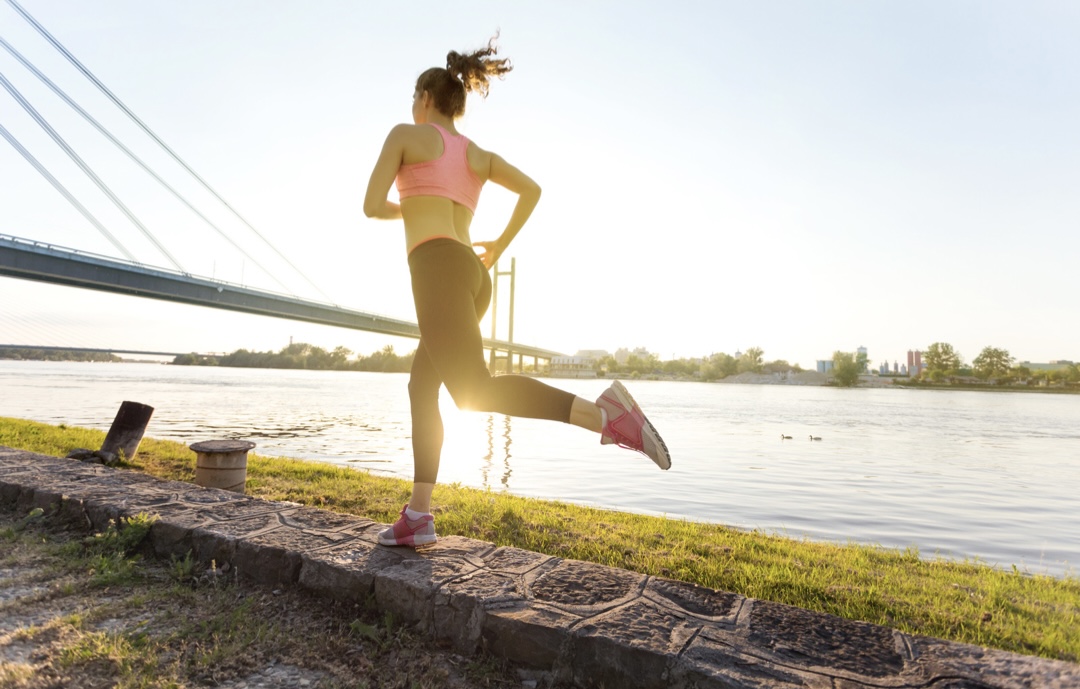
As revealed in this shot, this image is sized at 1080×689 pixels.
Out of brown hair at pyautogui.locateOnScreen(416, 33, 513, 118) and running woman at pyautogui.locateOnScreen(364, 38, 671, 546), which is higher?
brown hair at pyautogui.locateOnScreen(416, 33, 513, 118)

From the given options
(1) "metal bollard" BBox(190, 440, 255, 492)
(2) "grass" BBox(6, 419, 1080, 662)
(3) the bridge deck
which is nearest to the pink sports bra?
(2) "grass" BBox(6, 419, 1080, 662)

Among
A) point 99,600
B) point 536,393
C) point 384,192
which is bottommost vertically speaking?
point 99,600

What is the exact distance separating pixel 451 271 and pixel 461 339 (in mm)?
213

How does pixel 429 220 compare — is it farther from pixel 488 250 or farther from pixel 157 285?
pixel 157 285

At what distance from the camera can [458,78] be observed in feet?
6.77

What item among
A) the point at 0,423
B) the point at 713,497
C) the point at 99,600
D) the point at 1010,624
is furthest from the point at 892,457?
the point at 0,423

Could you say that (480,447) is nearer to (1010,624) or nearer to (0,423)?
(0,423)

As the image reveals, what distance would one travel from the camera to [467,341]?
5.90 feet

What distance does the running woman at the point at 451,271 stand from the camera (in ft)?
5.70

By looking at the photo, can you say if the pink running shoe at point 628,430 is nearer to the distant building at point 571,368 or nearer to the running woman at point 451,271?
the running woman at point 451,271

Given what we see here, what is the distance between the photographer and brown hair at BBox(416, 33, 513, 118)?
6.65ft

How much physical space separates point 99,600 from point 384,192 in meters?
1.51

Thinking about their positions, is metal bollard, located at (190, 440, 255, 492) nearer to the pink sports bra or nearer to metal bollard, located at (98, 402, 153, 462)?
metal bollard, located at (98, 402, 153, 462)

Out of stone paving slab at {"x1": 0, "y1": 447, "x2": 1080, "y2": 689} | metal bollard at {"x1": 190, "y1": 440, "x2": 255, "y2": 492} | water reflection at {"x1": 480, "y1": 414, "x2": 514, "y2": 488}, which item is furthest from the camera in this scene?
water reflection at {"x1": 480, "y1": 414, "x2": 514, "y2": 488}
